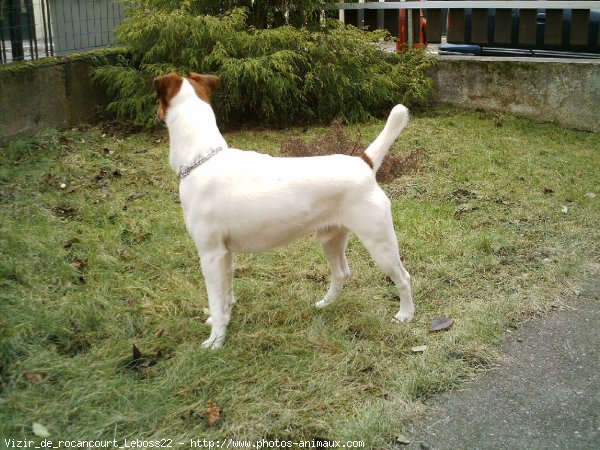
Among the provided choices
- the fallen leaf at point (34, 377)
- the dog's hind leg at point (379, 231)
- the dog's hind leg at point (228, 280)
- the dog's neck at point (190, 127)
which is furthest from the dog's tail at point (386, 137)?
the fallen leaf at point (34, 377)

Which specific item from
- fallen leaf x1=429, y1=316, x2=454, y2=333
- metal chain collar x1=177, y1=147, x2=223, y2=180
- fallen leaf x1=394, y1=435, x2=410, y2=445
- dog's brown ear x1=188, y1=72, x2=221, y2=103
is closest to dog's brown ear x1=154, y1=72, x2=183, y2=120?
dog's brown ear x1=188, y1=72, x2=221, y2=103

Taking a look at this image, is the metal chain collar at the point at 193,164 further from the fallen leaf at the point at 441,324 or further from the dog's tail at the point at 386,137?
the fallen leaf at the point at 441,324

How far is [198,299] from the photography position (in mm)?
4590

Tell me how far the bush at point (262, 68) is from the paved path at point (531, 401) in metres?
5.65

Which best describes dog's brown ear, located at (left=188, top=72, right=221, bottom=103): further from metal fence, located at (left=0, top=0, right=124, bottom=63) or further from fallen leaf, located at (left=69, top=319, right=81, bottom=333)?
metal fence, located at (left=0, top=0, right=124, bottom=63)

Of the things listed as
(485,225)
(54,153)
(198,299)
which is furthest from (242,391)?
(54,153)

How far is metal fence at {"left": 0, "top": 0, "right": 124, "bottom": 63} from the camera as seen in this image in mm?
8234

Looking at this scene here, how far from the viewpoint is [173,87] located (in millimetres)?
3963

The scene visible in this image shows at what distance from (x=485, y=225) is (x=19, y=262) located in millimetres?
3915

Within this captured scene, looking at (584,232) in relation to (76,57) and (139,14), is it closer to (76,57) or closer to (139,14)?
(139,14)

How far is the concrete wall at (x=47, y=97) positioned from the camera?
823cm

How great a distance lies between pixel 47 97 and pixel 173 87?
5.49 m

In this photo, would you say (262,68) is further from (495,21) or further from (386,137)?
(386,137)

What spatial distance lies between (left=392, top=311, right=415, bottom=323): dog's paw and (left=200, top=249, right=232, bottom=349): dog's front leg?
113 cm
